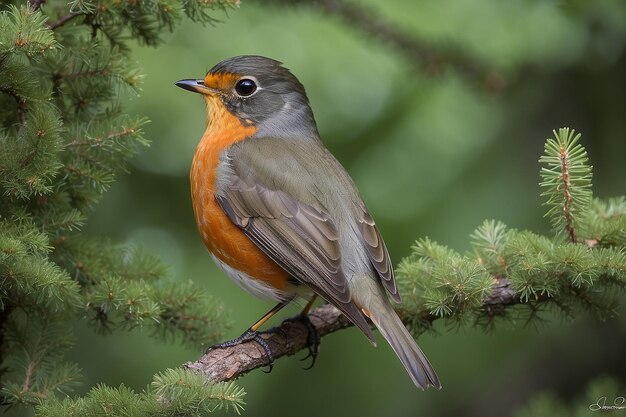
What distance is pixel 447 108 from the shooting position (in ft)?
26.6

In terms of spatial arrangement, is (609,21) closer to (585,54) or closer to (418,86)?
(585,54)

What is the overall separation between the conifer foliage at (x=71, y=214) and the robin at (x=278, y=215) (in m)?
0.45

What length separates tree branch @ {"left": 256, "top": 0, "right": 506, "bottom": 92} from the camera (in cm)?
625

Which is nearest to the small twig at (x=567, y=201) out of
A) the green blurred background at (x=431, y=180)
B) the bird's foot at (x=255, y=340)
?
the green blurred background at (x=431, y=180)

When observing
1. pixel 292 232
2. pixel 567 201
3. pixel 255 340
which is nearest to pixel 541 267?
pixel 567 201

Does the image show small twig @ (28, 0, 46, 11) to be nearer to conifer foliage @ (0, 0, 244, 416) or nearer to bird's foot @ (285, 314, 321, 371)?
conifer foliage @ (0, 0, 244, 416)

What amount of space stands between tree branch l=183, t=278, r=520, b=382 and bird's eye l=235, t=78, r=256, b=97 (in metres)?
1.56

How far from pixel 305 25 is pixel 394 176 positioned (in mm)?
1836

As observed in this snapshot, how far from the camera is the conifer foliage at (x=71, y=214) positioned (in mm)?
3822

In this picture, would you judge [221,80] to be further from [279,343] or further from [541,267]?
[541,267]

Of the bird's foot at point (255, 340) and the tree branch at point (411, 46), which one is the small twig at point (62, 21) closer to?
the bird's foot at point (255, 340)

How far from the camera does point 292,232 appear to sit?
5.18m

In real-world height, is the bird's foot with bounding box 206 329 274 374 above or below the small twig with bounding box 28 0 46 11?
below

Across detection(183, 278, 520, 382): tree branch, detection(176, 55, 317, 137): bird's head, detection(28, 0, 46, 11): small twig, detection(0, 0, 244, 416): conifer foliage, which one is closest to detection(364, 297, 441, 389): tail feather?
detection(183, 278, 520, 382): tree branch
